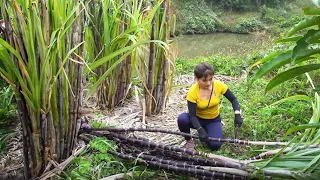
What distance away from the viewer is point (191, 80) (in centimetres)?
434

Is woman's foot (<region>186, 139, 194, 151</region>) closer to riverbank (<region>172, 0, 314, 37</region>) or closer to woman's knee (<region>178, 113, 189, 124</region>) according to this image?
woman's knee (<region>178, 113, 189, 124</region>)

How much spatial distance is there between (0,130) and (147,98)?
1.22 meters

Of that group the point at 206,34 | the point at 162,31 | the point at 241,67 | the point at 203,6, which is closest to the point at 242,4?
the point at 203,6

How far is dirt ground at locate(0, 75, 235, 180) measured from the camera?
2.36m

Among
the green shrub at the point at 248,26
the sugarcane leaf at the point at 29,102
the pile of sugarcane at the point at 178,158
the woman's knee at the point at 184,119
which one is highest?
the green shrub at the point at 248,26

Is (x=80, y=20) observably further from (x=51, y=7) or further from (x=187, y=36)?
(x=187, y=36)

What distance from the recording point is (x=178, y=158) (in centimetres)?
223

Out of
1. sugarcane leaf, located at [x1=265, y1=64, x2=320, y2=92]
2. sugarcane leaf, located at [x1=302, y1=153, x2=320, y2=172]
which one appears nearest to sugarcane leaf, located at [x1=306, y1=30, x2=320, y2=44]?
sugarcane leaf, located at [x1=265, y1=64, x2=320, y2=92]

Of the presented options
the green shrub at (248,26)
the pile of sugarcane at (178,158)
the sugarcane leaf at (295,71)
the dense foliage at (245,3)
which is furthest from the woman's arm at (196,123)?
the dense foliage at (245,3)

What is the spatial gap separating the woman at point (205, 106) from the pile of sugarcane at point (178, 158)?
34 cm

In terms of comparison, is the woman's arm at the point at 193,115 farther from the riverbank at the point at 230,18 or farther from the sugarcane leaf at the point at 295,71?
the riverbank at the point at 230,18

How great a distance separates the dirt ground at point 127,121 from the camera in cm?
236

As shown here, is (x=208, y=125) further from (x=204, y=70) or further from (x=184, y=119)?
(x=204, y=70)

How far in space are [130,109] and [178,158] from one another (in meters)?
1.13
